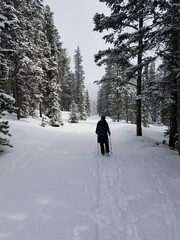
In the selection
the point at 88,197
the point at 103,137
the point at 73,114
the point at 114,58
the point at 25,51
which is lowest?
the point at 88,197

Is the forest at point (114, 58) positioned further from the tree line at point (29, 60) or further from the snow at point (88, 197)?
the snow at point (88, 197)

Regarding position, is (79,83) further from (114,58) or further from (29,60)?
(114,58)

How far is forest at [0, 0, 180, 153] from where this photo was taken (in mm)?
11180

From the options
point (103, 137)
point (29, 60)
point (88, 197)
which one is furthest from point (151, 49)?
point (29, 60)

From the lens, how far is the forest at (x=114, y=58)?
36.7ft

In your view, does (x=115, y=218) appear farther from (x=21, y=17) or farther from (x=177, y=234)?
(x=21, y=17)

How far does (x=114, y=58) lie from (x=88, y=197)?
11815 mm

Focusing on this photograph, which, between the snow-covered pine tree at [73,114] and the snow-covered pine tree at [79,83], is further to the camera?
the snow-covered pine tree at [79,83]

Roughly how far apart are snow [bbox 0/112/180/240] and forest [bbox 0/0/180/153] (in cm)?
260

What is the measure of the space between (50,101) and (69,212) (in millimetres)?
27324

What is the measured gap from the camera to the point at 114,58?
16609mm

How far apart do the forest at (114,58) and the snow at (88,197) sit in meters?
2.60

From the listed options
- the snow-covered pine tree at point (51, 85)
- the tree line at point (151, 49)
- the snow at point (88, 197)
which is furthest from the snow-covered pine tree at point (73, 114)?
the snow at point (88, 197)

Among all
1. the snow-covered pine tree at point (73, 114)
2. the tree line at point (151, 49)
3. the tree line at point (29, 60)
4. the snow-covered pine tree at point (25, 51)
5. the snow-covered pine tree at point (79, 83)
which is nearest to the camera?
the tree line at point (151, 49)
